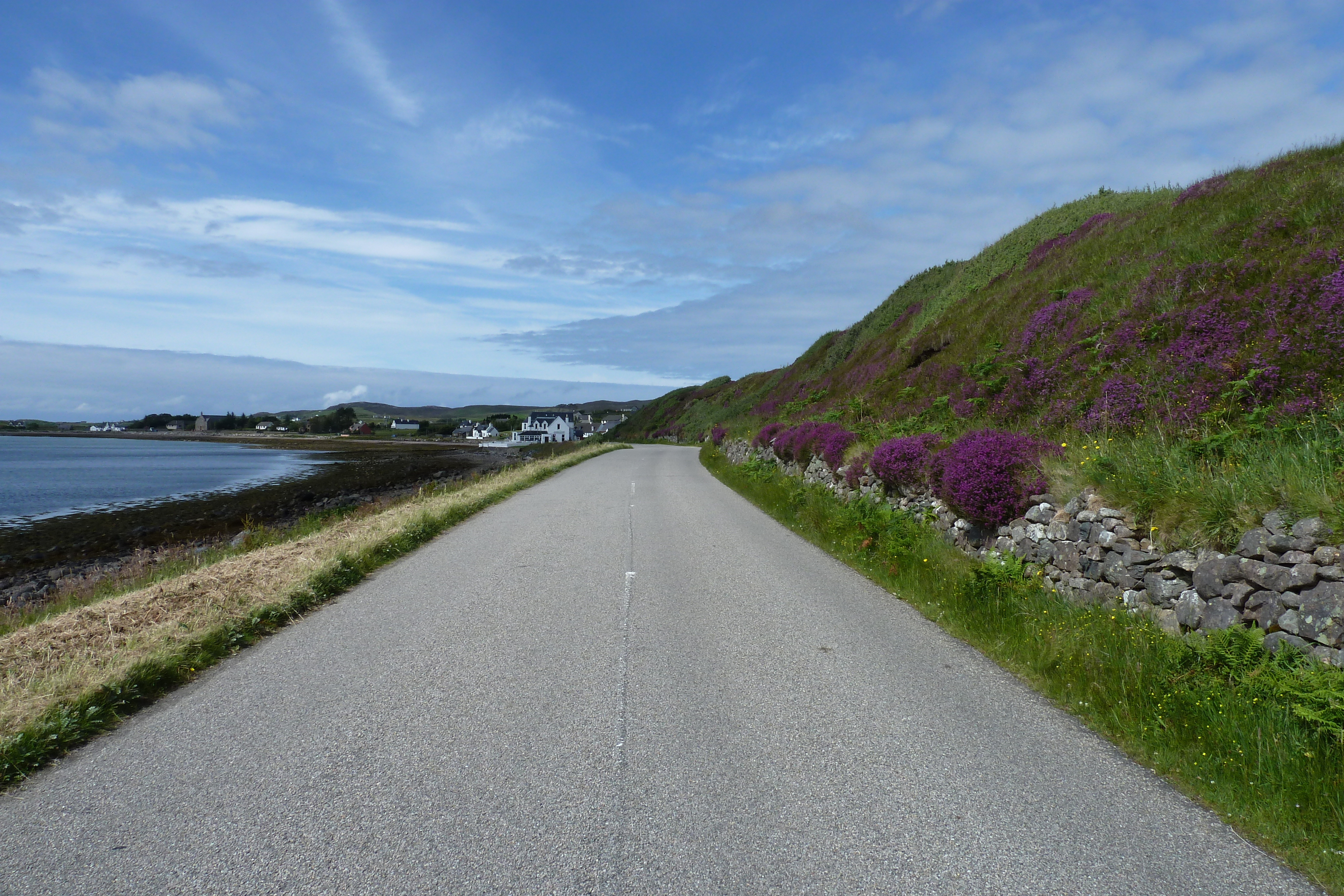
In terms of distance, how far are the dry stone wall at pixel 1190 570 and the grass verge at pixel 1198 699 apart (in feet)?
0.60

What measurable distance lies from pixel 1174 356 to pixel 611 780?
34.2 ft

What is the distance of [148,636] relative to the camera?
21.9 feet

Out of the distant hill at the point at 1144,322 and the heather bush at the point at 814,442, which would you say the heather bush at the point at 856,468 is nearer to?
the heather bush at the point at 814,442

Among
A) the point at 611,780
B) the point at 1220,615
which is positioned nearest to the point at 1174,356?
the point at 1220,615

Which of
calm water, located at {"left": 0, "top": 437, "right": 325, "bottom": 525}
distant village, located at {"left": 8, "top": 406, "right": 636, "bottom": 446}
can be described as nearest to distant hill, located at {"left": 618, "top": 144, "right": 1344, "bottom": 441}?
calm water, located at {"left": 0, "top": 437, "right": 325, "bottom": 525}

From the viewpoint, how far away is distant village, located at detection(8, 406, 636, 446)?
433 feet

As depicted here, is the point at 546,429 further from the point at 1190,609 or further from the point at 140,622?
the point at 1190,609

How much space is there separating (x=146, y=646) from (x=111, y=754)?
2.09m

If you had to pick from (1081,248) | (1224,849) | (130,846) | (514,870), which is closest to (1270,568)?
(1224,849)

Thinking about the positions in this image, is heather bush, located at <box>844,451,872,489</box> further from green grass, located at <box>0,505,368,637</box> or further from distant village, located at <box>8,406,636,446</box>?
distant village, located at <box>8,406,636,446</box>

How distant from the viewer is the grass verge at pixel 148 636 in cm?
482

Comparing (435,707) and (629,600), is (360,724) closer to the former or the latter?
(435,707)

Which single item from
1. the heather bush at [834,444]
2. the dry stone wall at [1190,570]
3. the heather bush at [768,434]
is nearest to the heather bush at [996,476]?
the dry stone wall at [1190,570]

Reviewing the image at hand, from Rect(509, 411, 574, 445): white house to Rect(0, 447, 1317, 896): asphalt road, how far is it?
392 feet
